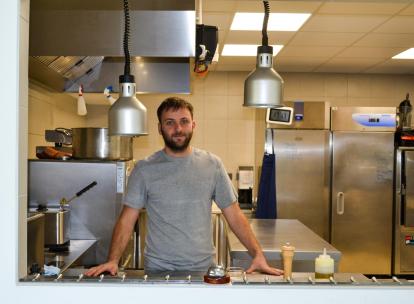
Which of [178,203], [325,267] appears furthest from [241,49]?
[325,267]

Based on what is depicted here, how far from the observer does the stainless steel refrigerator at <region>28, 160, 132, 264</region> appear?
297 cm

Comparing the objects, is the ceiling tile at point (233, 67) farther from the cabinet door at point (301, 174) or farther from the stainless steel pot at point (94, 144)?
the stainless steel pot at point (94, 144)

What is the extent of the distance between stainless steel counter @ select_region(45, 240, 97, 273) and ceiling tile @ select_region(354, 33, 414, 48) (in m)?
3.17

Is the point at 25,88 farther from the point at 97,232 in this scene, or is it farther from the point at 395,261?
the point at 395,261

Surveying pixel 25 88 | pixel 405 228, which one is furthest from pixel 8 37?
pixel 405 228

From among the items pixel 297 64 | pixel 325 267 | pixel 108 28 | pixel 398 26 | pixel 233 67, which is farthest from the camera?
pixel 233 67

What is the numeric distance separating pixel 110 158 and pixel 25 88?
186 centimetres

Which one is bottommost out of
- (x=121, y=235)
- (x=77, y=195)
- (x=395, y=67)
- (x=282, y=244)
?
(x=282, y=244)

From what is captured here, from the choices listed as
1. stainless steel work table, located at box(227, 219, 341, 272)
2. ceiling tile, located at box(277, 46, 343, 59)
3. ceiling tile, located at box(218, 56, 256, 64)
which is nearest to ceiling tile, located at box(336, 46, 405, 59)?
ceiling tile, located at box(277, 46, 343, 59)

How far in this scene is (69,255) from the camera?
258 centimetres

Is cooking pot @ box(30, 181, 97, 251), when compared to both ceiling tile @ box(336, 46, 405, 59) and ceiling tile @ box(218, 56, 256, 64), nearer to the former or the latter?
ceiling tile @ box(218, 56, 256, 64)

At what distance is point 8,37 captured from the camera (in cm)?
119

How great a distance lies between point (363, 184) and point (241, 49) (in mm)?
2023

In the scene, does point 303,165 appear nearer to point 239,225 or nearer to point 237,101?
point 237,101
